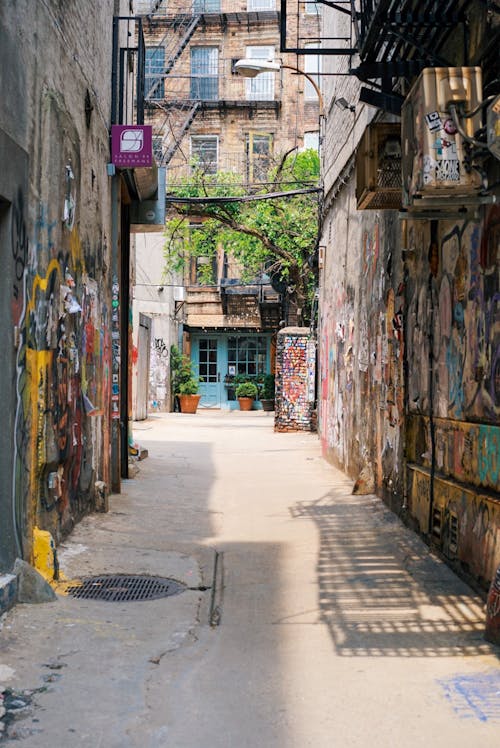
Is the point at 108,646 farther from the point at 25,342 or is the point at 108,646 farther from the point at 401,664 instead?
the point at 25,342

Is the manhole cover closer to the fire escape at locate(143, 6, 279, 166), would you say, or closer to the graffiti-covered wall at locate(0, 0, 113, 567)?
the graffiti-covered wall at locate(0, 0, 113, 567)

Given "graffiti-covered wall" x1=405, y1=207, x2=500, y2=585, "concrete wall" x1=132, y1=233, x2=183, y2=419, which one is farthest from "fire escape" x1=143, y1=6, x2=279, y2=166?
"graffiti-covered wall" x1=405, y1=207, x2=500, y2=585

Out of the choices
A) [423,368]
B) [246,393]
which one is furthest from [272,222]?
[423,368]

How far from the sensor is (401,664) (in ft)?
14.7

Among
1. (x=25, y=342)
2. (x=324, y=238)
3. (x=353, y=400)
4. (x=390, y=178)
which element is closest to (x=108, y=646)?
(x=25, y=342)

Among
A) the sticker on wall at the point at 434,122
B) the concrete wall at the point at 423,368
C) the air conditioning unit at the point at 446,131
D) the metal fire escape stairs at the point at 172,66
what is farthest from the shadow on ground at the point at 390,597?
the metal fire escape stairs at the point at 172,66

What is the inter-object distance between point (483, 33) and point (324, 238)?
11.3 metres

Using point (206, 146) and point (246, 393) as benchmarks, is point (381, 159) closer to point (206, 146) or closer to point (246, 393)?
point (246, 393)

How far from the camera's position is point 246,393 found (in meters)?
33.3

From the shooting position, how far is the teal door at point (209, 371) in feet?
116

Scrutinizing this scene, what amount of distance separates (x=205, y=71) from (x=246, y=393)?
13.2m

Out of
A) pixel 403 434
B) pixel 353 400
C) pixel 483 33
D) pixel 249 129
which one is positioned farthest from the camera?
pixel 249 129

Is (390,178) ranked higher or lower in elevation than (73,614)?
higher

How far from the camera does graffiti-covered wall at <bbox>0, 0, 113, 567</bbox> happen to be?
5160mm
